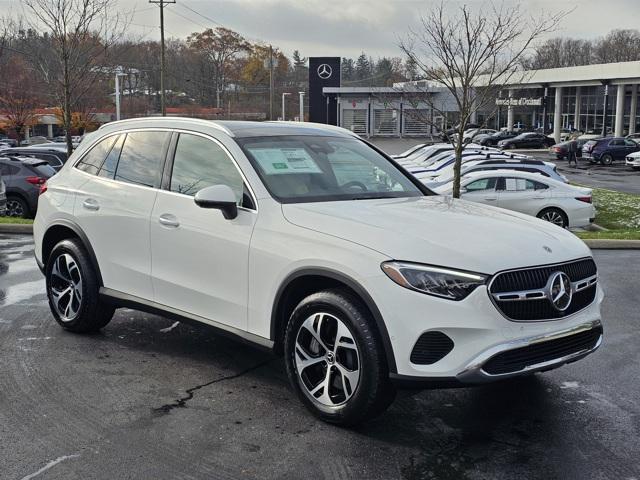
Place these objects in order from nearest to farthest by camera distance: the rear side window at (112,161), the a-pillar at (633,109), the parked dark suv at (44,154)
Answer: the rear side window at (112,161), the parked dark suv at (44,154), the a-pillar at (633,109)

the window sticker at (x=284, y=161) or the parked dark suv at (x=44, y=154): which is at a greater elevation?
the window sticker at (x=284, y=161)

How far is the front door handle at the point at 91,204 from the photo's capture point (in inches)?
230

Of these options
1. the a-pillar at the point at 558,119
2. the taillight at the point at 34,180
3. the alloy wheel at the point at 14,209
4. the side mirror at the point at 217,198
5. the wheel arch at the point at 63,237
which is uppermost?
the a-pillar at the point at 558,119

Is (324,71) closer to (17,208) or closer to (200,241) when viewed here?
(17,208)

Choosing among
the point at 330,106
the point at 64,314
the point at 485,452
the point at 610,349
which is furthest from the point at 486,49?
the point at 330,106

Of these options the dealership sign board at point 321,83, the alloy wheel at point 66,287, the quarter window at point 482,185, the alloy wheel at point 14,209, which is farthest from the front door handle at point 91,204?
the dealership sign board at point 321,83

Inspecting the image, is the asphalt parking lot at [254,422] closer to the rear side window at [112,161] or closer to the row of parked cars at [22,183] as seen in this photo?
the rear side window at [112,161]

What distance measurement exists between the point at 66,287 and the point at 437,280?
12.1 feet

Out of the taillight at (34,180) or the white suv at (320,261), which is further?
the taillight at (34,180)

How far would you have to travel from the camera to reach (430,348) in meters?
3.81

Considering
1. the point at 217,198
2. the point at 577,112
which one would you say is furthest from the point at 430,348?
the point at 577,112

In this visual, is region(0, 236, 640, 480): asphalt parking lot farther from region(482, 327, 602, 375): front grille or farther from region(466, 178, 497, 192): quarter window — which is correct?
region(466, 178, 497, 192): quarter window

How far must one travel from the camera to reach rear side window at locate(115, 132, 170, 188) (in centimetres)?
550

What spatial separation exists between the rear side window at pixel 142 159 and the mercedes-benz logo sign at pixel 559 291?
2.92 meters
